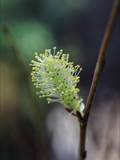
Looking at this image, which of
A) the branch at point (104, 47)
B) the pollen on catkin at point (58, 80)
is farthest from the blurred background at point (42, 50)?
the branch at point (104, 47)

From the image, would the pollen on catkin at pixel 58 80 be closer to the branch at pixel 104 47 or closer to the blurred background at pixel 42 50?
the branch at pixel 104 47

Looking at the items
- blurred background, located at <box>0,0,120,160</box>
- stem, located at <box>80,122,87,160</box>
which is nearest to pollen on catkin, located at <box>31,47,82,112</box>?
stem, located at <box>80,122,87,160</box>

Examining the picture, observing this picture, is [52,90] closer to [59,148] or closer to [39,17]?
[59,148]

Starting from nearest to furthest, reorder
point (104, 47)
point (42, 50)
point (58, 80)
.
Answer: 1. point (104, 47)
2. point (58, 80)
3. point (42, 50)

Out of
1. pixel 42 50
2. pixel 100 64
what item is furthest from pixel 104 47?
pixel 42 50

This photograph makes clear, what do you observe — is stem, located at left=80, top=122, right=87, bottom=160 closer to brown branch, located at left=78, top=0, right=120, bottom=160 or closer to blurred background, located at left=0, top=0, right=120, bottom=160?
brown branch, located at left=78, top=0, right=120, bottom=160

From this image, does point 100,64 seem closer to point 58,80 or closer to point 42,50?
point 58,80
